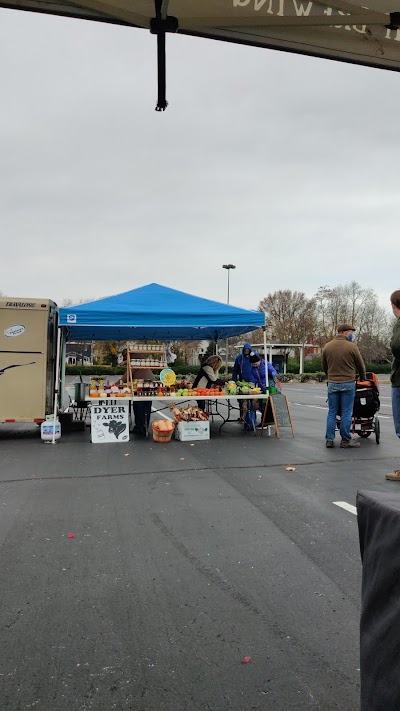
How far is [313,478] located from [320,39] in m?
5.36

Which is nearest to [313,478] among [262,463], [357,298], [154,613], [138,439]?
[262,463]

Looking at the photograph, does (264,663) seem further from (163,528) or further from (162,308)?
(162,308)

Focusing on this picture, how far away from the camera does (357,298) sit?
67938 millimetres

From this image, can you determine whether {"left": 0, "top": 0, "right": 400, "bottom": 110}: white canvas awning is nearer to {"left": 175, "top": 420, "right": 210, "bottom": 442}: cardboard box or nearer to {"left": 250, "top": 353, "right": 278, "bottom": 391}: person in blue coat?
{"left": 175, "top": 420, "right": 210, "bottom": 442}: cardboard box

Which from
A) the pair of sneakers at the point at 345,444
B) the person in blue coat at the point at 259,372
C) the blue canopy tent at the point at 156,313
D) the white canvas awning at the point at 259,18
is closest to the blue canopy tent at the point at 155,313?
the blue canopy tent at the point at 156,313

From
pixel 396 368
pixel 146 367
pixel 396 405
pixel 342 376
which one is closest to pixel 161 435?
pixel 146 367

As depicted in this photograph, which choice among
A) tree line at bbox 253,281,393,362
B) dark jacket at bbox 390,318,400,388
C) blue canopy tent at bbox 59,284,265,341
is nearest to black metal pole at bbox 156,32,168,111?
dark jacket at bbox 390,318,400,388

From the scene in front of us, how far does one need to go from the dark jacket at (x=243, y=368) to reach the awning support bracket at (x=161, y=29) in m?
9.37

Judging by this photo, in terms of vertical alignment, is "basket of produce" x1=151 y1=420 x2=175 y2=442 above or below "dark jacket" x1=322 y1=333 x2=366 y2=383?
below

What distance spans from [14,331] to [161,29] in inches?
344

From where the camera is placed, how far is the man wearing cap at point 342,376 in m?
8.24

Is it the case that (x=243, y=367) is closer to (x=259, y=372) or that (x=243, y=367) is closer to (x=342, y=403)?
(x=259, y=372)

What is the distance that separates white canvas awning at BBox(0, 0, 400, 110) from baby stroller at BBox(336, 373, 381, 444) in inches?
299

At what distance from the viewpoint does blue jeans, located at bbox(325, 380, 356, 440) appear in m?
8.30
